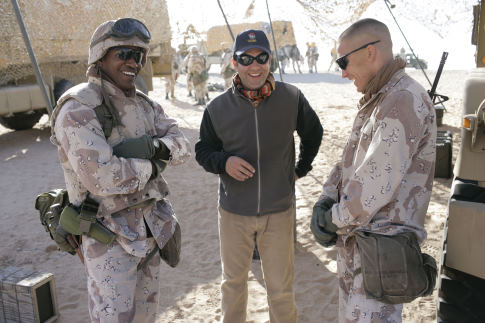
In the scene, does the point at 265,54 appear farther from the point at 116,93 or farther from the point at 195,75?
the point at 195,75

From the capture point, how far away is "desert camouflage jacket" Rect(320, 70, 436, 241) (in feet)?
5.11

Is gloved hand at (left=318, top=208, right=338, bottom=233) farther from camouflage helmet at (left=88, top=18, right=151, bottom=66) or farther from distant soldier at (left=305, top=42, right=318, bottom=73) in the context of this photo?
distant soldier at (left=305, top=42, right=318, bottom=73)

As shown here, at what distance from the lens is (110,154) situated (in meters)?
1.87

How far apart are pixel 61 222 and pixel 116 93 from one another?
2.13 feet

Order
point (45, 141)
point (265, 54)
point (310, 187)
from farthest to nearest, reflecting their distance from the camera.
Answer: point (45, 141)
point (310, 187)
point (265, 54)

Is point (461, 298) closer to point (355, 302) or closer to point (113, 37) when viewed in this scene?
point (355, 302)

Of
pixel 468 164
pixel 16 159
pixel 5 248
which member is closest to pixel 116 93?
pixel 468 164

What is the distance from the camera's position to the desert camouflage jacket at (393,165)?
5.11 ft

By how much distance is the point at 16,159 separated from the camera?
7.45 m

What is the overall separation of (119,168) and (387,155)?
1097mm

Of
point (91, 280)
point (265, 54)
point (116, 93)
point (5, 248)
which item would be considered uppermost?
point (265, 54)

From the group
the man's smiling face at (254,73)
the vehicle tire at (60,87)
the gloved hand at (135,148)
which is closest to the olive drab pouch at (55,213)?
the gloved hand at (135,148)

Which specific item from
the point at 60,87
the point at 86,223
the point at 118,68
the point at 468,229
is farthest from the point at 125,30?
the point at 60,87

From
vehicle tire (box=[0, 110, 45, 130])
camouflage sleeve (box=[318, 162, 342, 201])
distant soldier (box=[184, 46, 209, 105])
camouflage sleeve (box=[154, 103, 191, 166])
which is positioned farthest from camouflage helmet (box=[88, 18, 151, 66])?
distant soldier (box=[184, 46, 209, 105])
